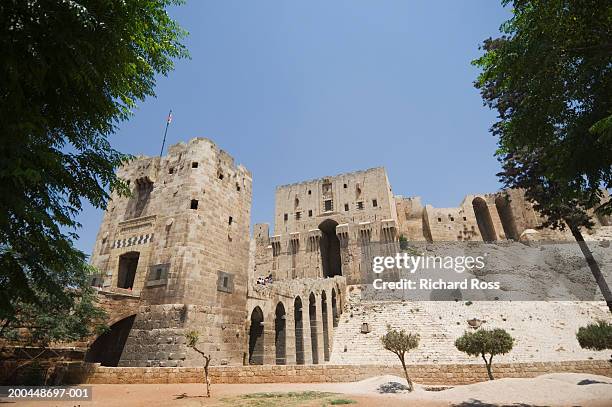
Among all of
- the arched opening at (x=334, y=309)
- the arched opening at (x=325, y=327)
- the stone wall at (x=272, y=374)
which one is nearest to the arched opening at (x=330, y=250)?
the arched opening at (x=334, y=309)

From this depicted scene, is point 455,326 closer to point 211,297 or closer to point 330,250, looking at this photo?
point 211,297

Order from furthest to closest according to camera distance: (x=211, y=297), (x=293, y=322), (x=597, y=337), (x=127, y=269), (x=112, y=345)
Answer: (x=293, y=322) → (x=127, y=269) → (x=211, y=297) → (x=112, y=345) → (x=597, y=337)

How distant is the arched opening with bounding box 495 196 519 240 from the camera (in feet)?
161

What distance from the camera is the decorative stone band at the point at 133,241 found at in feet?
55.5

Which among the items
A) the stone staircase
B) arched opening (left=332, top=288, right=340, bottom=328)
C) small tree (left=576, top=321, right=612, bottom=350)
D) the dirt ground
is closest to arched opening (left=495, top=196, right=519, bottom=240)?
the stone staircase

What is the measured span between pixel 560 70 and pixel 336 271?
4179cm

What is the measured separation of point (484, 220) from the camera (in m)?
53.0

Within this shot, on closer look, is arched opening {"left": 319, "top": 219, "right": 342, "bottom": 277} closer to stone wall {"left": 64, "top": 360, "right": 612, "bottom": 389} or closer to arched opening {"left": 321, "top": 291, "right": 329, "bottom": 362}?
arched opening {"left": 321, "top": 291, "right": 329, "bottom": 362}

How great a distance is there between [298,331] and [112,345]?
13.1m

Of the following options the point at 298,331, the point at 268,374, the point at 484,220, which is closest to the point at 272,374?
the point at 268,374

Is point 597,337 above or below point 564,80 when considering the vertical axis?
below

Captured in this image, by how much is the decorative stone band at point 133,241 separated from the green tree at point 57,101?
40.3 ft

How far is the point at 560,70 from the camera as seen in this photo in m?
6.12

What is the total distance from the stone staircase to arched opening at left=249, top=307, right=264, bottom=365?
7.29m
